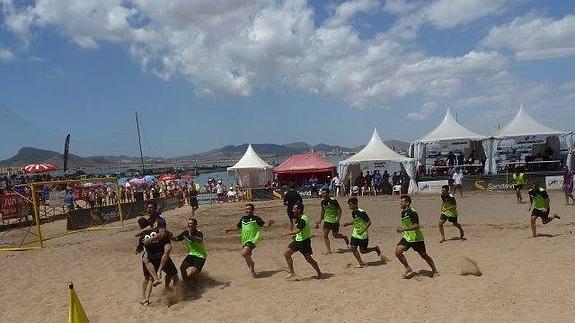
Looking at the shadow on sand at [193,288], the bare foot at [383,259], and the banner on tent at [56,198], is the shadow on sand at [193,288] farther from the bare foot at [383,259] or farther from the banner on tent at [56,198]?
the banner on tent at [56,198]

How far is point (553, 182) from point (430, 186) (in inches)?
225

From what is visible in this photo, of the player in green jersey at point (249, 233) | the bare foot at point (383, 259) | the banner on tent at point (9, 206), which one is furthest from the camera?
the banner on tent at point (9, 206)

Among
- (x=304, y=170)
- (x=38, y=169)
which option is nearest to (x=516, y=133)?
(x=304, y=170)

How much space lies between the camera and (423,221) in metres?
15.6

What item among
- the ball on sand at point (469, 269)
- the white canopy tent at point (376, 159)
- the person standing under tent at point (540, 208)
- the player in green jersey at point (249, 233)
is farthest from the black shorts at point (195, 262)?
the white canopy tent at point (376, 159)

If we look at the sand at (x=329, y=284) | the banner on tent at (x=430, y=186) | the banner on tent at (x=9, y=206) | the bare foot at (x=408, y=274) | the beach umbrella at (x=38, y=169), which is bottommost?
the sand at (x=329, y=284)

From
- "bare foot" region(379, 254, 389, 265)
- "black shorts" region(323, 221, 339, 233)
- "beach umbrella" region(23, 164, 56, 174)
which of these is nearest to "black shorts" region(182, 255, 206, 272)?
"black shorts" region(323, 221, 339, 233)

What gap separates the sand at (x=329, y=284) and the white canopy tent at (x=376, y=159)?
12.6 meters

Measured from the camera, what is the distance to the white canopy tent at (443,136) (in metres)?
27.2

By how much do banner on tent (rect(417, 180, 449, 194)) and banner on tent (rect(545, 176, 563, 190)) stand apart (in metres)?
4.73

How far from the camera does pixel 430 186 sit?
26344mm

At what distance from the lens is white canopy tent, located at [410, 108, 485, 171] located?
27.2m

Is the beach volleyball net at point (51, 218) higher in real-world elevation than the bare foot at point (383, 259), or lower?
higher

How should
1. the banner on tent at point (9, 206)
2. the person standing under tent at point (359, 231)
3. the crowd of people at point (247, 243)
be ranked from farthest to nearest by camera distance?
the banner on tent at point (9, 206) → the person standing under tent at point (359, 231) → the crowd of people at point (247, 243)
